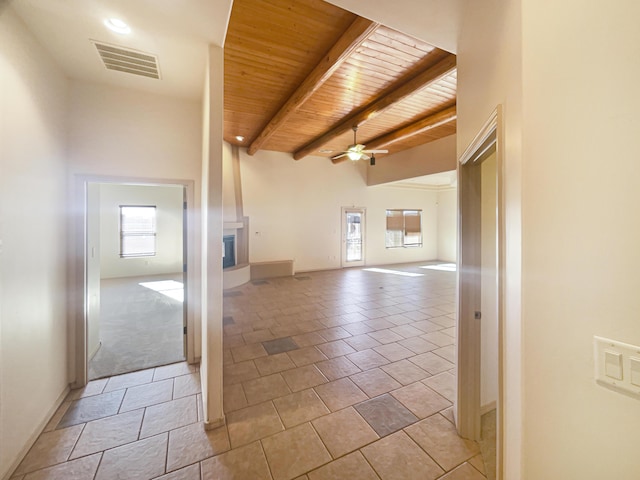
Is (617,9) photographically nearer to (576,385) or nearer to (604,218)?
(604,218)

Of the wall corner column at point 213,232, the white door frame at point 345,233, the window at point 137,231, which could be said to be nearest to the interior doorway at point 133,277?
the window at point 137,231

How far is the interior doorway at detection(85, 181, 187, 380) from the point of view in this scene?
281 centimetres

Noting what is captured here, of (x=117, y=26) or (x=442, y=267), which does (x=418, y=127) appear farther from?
(x=442, y=267)

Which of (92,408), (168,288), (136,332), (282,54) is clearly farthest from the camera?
(168,288)

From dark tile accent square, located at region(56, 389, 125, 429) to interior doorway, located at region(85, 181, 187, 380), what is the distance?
1.27ft

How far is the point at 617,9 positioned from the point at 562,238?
61 centimetres

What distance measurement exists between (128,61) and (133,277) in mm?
6630

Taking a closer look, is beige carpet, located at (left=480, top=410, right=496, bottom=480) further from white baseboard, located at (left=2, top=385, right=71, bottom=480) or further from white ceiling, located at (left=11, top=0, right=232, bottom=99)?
white ceiling, located at (left=11, top=0, right=232, bottom=99)

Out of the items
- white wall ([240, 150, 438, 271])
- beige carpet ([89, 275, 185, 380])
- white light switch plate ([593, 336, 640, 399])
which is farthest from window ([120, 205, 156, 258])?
white light switch plate ([593, 336, 640, 399])

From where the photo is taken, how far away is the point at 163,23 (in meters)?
1.68

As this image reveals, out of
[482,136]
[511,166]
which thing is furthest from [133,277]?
[511,166]

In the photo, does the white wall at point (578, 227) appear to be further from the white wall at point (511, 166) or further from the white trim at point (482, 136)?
the white trim at point (482, 136)

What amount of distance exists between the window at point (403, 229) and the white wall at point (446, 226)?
0.91 m

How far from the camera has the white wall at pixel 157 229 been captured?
6770mm
